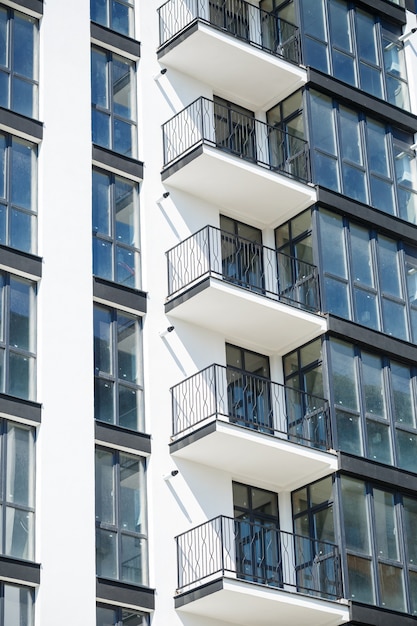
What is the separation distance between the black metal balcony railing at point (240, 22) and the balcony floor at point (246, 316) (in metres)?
6.32

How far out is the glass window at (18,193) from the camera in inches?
1003

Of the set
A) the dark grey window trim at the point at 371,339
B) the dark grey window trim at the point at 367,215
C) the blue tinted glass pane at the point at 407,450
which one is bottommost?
the blue tinted glass pane at the point at 407,450

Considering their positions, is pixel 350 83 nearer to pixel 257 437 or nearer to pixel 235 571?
pixel 257 437

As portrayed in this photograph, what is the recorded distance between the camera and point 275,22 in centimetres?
3155

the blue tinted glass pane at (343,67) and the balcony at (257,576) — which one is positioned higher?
the blue tinted glass pane at (343,67)

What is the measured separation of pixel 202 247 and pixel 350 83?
6000 mm

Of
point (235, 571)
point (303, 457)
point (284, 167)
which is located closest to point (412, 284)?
point (284, 167)

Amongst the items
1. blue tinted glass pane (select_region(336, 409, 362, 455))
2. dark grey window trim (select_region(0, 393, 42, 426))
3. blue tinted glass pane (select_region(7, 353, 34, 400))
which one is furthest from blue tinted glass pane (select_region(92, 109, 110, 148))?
blue tinted glass pane (select_region(336, 409, 362, 455))

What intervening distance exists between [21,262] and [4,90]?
376 centimetres

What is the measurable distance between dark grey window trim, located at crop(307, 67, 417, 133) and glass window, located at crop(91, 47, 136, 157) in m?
4.16

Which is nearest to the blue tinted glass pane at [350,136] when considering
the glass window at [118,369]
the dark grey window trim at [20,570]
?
the glass window at [118,369]

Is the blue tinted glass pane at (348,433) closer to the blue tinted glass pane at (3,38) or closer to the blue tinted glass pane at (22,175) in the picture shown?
the blue tinted glass pane at (22,175)

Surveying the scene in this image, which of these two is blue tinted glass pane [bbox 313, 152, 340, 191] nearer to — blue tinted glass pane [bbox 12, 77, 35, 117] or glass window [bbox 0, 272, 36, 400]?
blue tinted glass pane [bbox 12, 77, 35, 117]

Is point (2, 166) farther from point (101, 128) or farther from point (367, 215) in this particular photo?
point (367, 215)
